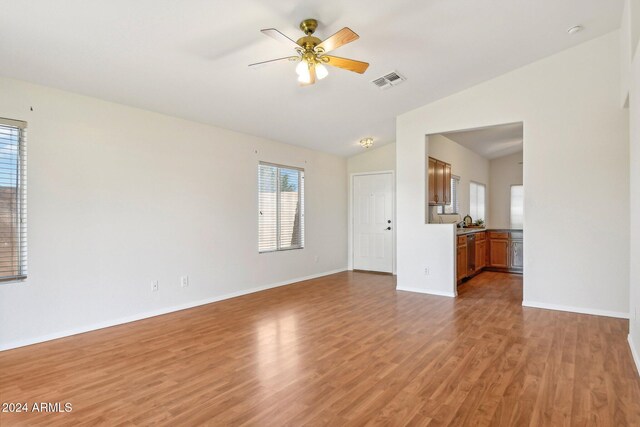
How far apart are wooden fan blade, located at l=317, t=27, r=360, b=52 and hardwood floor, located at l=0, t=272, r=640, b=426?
2.53m

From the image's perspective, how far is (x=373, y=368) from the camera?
283 centimetres

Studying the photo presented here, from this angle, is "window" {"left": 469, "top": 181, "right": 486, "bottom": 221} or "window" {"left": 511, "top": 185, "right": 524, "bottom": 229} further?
"window" {"left": 511, "top": 185, "right": 524, "bottom": 229}

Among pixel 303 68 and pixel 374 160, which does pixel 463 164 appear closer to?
pixel 374 160

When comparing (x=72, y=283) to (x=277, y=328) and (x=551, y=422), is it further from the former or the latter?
(x=551, y=422)

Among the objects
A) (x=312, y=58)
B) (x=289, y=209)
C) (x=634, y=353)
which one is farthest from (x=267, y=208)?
(x=634, y=353)

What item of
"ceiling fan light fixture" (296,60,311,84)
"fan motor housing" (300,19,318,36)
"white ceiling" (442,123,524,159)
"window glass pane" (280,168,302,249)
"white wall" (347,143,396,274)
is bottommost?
"window glass pane" (280,168,302,249)

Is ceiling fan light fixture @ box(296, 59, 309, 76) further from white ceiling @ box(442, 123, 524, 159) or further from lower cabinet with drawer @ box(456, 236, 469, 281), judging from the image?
lower cabinet with drawer @ box(456, 236, 469, 281)

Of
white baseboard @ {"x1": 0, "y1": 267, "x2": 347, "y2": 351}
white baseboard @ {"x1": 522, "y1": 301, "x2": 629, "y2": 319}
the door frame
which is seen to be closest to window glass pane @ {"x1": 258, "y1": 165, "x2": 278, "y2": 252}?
white baseboard @ {"x1": 0, "y1": 267, "x2": 347, "y2": 351}

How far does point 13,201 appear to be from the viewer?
3.31 metres

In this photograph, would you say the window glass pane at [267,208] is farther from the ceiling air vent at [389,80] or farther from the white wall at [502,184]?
the white wall at [502,184]

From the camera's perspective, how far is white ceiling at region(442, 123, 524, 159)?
657cm

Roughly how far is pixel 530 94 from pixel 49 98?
5577mm

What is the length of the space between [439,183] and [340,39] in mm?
4281

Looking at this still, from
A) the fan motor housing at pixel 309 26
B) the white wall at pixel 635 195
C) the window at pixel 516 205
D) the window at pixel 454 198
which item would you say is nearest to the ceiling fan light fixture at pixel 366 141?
the window at pixel 454 198
